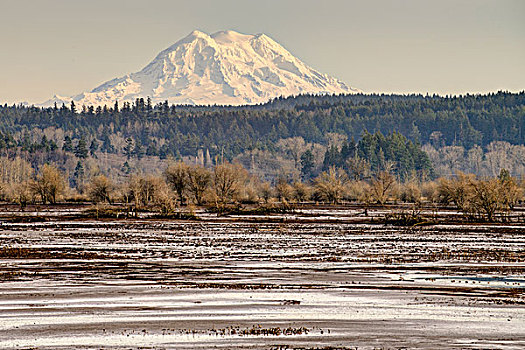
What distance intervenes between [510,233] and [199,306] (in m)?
37.4

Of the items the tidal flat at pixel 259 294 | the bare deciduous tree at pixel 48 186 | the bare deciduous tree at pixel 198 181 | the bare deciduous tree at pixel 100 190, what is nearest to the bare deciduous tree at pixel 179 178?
the bare deciduous tree at pixel 198 181

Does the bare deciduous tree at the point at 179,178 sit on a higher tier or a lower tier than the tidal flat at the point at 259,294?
higher

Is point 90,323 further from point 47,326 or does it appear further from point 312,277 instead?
point 312,277

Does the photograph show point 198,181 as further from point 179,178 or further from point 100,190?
point 100,190

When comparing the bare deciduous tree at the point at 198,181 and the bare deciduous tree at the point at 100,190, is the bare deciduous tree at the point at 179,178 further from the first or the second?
the bare deciduous tree at the point at 100,190

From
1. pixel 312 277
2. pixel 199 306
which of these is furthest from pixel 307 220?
pixel 199 306

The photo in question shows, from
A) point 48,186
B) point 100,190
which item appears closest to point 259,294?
point 100,190

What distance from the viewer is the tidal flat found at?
19.1 m

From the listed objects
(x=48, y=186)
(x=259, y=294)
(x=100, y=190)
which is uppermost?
(x=48, y=186)

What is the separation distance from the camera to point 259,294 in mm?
25062

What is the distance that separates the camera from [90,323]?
66.8 feet

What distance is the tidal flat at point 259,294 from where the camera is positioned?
19.1 meters

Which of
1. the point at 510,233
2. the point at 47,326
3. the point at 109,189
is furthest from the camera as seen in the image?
the point at 109,189

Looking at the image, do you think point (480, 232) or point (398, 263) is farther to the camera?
point (480, 232)
